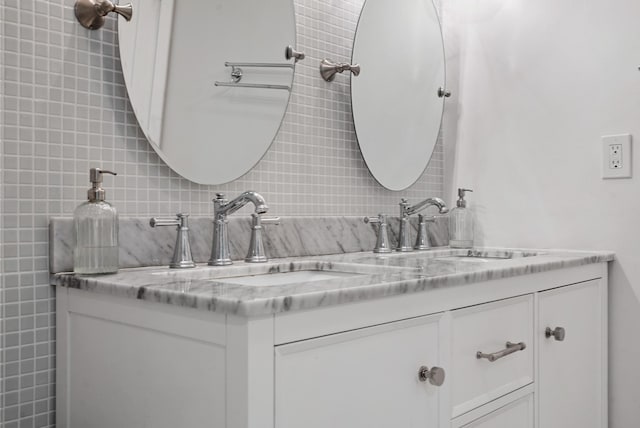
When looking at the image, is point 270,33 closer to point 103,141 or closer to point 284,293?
point 103,141

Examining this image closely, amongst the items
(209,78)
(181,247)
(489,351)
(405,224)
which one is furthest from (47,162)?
(405,224)

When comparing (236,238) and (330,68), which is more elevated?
(330,68)

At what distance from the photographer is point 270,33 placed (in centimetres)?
143

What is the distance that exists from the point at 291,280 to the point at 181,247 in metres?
0.25

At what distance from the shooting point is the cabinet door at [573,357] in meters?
1.37

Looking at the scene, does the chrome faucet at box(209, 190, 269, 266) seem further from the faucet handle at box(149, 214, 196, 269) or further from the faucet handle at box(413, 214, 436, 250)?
the faucet handle at box(413, 214, 436, 250)

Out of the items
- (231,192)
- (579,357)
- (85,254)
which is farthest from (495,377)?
(85,254)

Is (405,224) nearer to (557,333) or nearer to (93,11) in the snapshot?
(557,333)

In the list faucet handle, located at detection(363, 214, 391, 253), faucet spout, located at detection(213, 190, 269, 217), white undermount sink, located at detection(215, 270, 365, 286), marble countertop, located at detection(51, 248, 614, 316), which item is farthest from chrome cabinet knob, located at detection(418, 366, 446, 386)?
faucet handle, located at detection(363, 214, 391, 253)

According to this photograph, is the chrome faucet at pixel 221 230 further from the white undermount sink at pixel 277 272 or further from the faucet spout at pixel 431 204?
the faucet spout at pixel 431 204

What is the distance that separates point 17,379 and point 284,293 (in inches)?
22.6

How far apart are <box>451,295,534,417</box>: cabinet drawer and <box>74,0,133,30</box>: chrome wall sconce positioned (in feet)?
2.83

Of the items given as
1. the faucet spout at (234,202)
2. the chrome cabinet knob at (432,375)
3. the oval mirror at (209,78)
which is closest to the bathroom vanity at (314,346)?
the chrome cabinet knob at (432,375)

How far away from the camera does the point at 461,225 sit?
1.91 m
